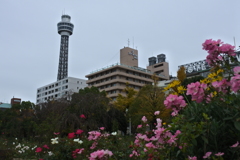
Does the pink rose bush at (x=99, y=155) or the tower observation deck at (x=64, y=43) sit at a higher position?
the tower observation deck at (x=64, y=43)

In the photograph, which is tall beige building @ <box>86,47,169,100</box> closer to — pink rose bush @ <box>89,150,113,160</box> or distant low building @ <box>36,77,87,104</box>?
distant low building @ <box>36,77,87,104</box>

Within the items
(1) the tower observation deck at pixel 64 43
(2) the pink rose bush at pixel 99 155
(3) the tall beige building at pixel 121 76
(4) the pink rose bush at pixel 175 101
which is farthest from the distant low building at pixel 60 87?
(2) the pink rose bush at pixel 99 155

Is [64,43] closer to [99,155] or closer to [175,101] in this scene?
[175,101]

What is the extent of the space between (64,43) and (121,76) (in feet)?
175

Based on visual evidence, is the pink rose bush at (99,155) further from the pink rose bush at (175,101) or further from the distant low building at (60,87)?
the distant low building at (60,87)

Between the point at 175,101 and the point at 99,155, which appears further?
the point at 175,101

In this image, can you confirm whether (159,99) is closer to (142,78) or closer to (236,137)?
(236,137)

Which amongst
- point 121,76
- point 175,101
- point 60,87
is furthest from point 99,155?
point 60,87

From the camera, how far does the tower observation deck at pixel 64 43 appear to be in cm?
9629

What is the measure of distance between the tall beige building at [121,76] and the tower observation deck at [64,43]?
3306 cm

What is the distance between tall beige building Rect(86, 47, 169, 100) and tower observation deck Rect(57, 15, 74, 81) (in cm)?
3306

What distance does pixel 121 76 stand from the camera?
195 feet

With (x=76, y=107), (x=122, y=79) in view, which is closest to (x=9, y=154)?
(x=76, y=107)

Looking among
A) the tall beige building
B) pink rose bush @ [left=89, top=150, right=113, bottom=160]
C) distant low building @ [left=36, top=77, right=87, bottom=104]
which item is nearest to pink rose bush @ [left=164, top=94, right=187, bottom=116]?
pink rose bush @ [left=89, top=150, right=113, bottom=160]
